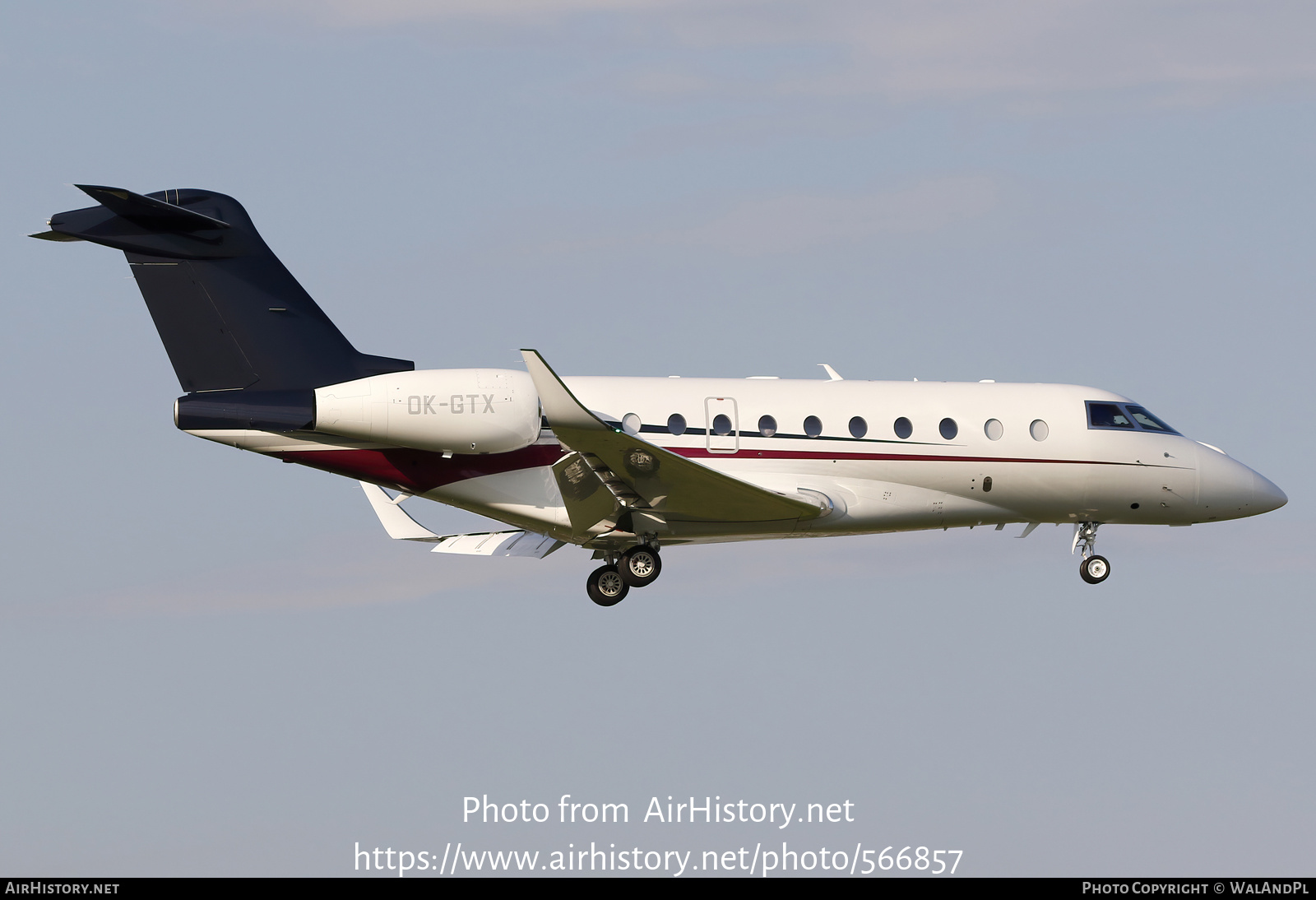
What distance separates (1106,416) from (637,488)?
8149mm

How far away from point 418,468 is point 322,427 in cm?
194

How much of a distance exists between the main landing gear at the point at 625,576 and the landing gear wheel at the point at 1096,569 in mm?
7247

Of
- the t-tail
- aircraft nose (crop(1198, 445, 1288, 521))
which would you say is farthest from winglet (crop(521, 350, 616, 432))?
aircraft nose (crop(1198, 445, 1288, 521))

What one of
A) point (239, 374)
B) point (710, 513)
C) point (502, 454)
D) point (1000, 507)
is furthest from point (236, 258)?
point (1000, 507)

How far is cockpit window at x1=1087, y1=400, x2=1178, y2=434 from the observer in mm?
26344

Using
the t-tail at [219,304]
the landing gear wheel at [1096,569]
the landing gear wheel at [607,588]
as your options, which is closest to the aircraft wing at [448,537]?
the landing gear wheel at [607,588]

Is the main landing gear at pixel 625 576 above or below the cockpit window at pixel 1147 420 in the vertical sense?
below

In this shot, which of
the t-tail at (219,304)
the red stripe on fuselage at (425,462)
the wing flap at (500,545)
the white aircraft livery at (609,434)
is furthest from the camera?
the wing flap at (500,545)

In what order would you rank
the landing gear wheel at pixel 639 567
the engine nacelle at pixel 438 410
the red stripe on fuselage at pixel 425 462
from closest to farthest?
the engine nacelle at pixel 438 410
the red stripe on fuselage at pixel 425 462
the landing gear wheel at pixel 639 567

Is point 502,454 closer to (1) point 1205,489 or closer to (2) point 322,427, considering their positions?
(2) point 322,427

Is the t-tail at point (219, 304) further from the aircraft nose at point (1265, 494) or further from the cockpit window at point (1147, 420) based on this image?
the aircraft nose at point (1265, 494)

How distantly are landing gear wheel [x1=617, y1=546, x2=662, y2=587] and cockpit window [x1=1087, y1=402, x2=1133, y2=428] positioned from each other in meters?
7.34

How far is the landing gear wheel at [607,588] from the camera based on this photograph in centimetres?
2431

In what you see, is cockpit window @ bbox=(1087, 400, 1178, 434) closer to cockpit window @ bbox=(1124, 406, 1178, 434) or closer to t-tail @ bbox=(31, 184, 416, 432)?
cockpit window @ bbox=(1124, 406, 1178, 434)
